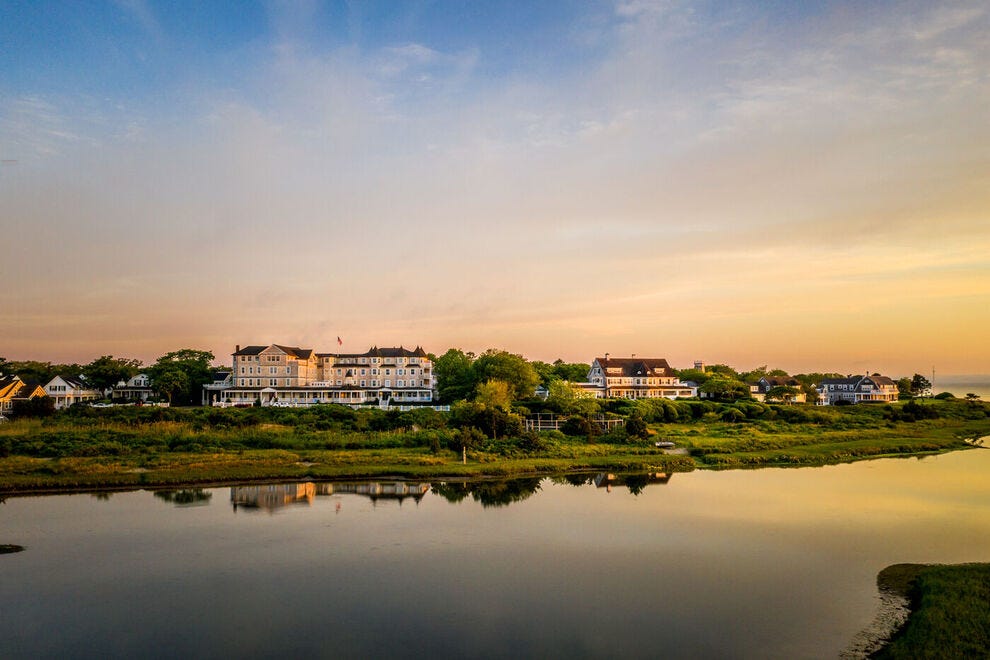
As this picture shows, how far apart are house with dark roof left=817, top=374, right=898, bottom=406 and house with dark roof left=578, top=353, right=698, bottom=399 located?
3224 cm

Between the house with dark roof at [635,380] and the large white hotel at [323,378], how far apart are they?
24.4 m

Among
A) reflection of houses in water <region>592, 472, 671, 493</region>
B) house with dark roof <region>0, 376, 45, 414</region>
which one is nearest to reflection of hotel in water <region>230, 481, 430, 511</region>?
reflection of houses in water <region>592, 472, 671, 493</region>

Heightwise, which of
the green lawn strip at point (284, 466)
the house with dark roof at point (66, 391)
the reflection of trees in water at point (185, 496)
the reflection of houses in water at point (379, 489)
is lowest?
the reflection of houses in water at point (379, 489)

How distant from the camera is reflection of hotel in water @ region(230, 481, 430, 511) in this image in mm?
30969

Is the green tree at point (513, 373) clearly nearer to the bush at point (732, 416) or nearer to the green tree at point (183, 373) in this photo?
the bush at point (732, 416)

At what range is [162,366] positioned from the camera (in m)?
87.6

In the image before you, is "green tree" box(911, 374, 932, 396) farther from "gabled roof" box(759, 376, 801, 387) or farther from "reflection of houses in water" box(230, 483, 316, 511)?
"reflection of houses in water" box(230, 483, 316, 511)

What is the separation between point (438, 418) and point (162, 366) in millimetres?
52832

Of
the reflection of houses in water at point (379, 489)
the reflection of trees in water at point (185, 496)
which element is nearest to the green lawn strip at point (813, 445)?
the reflection of houses in water at point (379, 489)

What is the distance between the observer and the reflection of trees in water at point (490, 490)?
32.2 metres

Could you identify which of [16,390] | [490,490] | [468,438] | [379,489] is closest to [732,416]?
[468,438]

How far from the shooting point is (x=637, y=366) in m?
89.6

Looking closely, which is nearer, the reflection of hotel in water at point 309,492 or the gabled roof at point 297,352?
the reflection of hotel in water at point 309,492

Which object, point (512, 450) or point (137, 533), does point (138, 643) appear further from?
point (512, 450)
